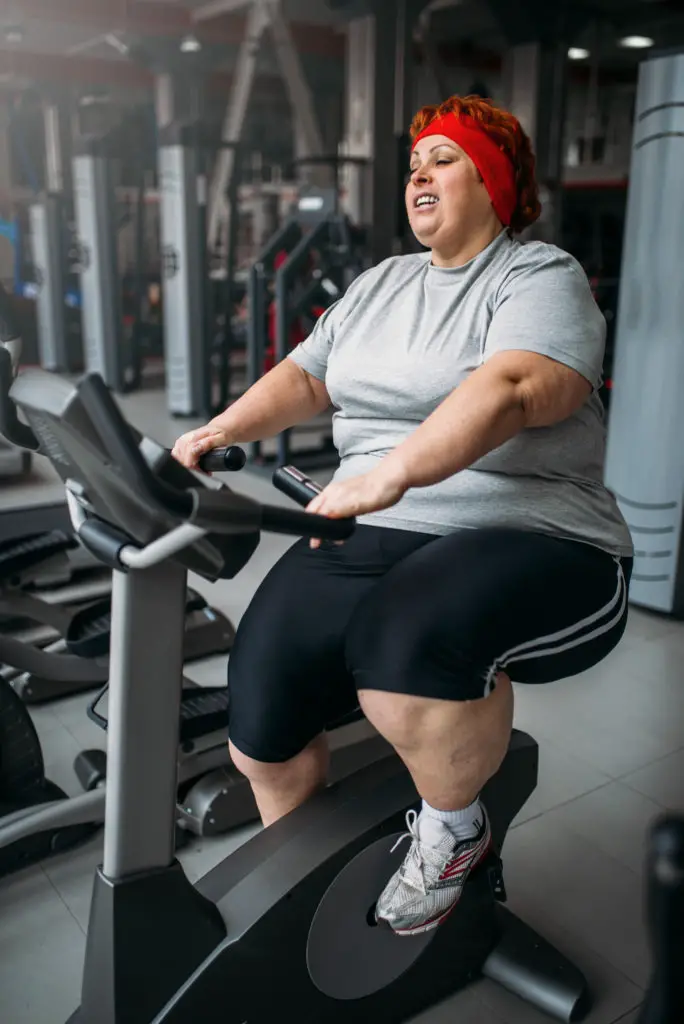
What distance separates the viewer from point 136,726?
3.92 ft

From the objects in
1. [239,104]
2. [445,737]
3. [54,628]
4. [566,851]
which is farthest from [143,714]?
[239,104]

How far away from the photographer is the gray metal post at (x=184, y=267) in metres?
5.95

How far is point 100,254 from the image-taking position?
7.09 metres

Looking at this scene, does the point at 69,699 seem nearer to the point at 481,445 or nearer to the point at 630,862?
the point at 630,862

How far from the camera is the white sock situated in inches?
52.2

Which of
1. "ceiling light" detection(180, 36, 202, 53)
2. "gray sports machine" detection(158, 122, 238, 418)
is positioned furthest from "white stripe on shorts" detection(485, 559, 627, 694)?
"ceiling light" detection(180, 36, 202, 53)

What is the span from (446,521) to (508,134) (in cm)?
61

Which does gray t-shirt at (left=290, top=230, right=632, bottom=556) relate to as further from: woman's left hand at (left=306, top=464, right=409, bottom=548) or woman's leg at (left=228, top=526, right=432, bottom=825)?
woman's left hand at (left=306, top=464, right=409, bottom=548)

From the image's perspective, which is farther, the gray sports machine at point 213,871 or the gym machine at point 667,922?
the gray sports machine at point 213,871

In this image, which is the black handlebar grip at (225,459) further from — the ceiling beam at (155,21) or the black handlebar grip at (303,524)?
the ceiling beam at (155,21)

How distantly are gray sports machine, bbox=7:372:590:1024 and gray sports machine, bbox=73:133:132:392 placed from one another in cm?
596

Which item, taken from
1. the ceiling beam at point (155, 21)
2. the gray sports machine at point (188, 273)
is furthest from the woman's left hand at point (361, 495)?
the ceiling beam at point (155, 21)

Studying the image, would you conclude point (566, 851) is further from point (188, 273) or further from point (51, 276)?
point (51, 276)

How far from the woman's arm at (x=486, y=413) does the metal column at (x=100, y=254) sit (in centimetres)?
631
